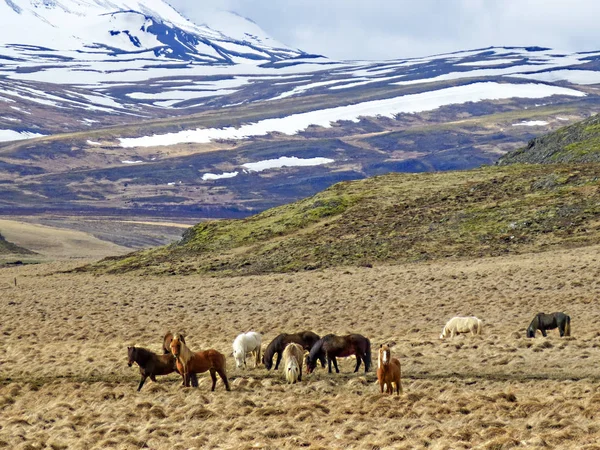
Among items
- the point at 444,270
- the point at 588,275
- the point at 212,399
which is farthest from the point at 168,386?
the point at 444,270

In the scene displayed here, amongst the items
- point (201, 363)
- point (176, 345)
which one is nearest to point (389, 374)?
point (201, 363)

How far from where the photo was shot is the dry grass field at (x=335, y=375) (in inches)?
687

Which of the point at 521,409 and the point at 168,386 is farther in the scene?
the point at 168,386

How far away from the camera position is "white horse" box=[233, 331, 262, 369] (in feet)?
78.2

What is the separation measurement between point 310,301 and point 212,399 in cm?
1865

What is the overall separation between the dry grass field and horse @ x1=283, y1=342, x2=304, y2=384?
1.02 ft

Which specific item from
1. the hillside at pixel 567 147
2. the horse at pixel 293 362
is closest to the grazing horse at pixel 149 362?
the horse at pixel 293 362

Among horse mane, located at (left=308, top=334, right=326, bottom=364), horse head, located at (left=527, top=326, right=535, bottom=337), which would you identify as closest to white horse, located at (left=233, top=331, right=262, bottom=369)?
horse mane, located at (left=308, top=334, right=326, bottom=364)

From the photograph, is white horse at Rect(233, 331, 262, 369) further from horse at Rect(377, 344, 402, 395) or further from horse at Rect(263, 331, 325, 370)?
horse at Rect(377, 344, 402, 395)

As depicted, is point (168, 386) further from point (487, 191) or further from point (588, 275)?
point (487, 191)

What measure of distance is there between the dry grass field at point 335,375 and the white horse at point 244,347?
1.16 feet

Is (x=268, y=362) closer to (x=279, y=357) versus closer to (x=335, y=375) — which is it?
(x=279, y=357)

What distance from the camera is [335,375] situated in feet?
73.8

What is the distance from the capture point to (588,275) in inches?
1480
